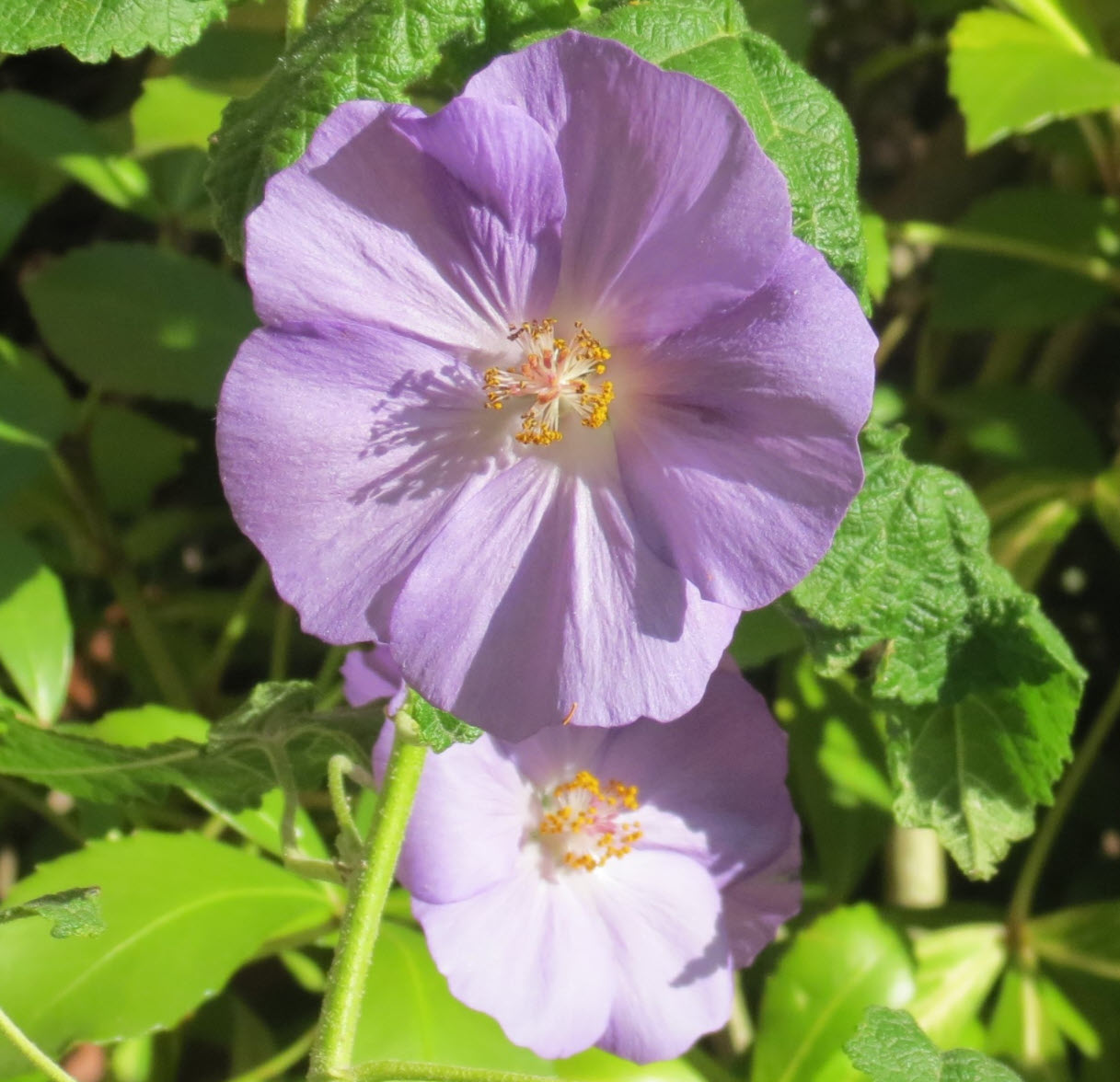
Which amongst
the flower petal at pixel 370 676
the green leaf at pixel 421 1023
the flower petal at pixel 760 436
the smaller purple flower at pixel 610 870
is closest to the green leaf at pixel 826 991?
the smaller purple flower at pixel 610 870

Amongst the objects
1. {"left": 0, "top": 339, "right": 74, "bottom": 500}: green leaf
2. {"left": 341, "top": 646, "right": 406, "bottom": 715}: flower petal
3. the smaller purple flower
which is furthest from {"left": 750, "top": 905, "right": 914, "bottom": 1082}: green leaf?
{"left": 0, "top": 339, "right": 74, "bottom": 500}: green leaf

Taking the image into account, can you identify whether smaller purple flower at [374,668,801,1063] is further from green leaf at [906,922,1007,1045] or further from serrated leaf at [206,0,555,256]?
serrated leaf at [206,0,555,256]

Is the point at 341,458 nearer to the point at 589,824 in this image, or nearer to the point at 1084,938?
the point at 589,824

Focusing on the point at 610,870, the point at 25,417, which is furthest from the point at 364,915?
the point at 25,417

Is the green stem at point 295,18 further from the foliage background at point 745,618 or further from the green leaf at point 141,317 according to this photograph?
the green leaf at point 141,317

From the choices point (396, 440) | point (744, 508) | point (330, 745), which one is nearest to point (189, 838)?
point (330, 745)

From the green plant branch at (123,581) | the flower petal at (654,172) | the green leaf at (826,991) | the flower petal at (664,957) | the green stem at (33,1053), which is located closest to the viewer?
the flower petal at (654,172)
